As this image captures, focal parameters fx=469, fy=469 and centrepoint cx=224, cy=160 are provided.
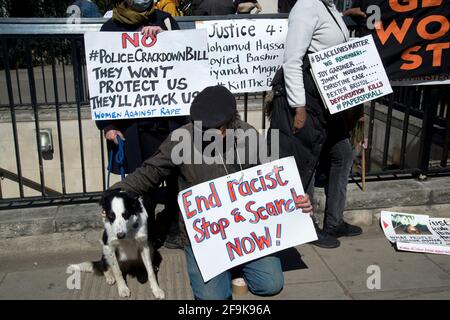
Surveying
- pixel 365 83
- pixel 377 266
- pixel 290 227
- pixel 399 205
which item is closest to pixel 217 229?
pixel 290 227

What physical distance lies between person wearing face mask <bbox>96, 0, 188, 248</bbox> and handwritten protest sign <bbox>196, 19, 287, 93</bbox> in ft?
1.36

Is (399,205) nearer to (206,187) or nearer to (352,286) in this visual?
(352,286)

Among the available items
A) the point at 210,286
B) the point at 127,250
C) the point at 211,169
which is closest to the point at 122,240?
the point at 127,250

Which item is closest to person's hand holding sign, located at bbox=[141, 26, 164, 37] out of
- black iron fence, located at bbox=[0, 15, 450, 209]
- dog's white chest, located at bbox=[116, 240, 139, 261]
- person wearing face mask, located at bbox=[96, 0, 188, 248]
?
person wearing face mask, located at bbox=[96, 0, 188, 248]

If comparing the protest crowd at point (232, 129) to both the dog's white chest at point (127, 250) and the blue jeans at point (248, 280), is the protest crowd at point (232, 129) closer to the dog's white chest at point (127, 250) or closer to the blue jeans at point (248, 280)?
the blue jeans at point (248, 280)

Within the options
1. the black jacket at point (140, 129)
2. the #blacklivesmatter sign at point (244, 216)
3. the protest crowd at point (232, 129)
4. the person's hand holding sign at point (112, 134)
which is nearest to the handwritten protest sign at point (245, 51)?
the protest crowd at point (232, 129)

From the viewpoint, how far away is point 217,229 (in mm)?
3145

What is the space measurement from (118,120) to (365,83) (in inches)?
79.2

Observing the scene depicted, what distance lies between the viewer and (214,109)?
2.96 m

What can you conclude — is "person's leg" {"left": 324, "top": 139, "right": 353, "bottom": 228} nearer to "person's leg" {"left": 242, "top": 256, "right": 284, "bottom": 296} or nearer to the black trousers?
the black trousers

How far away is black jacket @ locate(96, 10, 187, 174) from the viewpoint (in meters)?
3.63

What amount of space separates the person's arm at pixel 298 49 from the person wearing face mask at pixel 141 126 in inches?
38.1

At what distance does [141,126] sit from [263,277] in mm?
1538

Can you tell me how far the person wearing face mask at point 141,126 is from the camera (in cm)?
349
